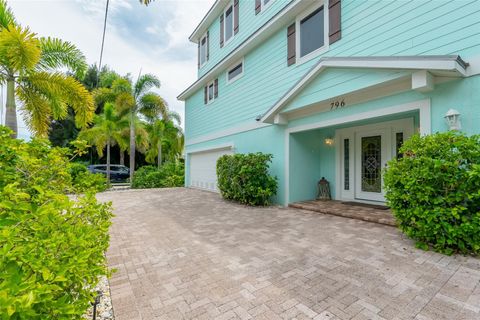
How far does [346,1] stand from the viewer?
582 centimetres

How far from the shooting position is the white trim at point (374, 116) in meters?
4.39

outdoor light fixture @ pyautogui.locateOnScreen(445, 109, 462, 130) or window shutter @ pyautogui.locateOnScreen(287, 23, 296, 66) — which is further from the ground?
window shutter @ pyautogui.locateOnScreen(287, 23, 296, 66)

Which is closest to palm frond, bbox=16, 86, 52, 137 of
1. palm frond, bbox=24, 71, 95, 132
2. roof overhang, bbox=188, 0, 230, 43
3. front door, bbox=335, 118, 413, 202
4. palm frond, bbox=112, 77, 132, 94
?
palm frond, bbox=24, 71, 95, 132

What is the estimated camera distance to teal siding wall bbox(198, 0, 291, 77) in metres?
8.08

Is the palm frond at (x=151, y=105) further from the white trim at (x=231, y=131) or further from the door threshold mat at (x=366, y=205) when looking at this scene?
the door threshold mat at (x=366, y=205)

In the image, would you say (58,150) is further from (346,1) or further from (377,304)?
(346,1)

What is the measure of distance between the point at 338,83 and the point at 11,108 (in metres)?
8.42

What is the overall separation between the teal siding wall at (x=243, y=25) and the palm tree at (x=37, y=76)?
5.87 meters

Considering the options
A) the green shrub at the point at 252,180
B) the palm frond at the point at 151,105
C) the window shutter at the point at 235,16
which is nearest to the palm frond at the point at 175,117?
the palm frond at the point at 151,105

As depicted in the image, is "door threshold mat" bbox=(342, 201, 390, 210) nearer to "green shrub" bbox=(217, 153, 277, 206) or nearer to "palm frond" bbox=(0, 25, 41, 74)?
"green shrub" bbox=(217, 153, 277, 206)

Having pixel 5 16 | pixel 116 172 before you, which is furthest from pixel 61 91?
pixel 116 172

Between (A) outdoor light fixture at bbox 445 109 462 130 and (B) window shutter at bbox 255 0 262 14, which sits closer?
(A) outdoor light fixture at bbox 445 109 462 130

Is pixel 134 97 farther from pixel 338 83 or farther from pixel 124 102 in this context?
pixel 338 83

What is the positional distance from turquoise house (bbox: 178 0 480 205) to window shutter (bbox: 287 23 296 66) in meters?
0.04
